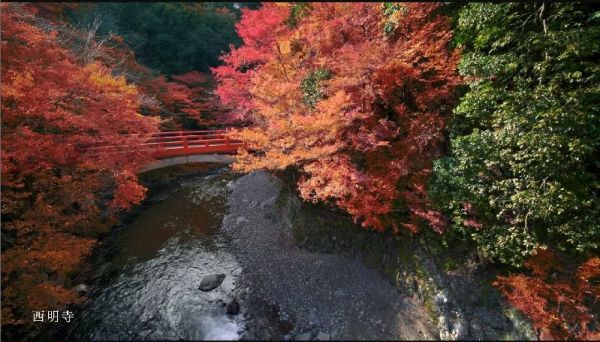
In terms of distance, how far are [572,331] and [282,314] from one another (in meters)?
6.38

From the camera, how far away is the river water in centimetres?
729

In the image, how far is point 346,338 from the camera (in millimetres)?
6809

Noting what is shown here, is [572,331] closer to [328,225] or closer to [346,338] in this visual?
[346,338]

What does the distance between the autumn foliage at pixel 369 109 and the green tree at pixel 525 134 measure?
2.31ft

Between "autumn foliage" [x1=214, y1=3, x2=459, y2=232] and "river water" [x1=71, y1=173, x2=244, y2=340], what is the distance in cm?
383

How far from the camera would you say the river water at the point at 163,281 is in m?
7.29

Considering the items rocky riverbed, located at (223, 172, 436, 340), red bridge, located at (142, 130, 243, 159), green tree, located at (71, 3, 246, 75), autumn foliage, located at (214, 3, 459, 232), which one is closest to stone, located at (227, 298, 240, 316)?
rocky riverbed, located at (223, 172, 436, 340)

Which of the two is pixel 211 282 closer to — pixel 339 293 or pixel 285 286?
pixel 285 286

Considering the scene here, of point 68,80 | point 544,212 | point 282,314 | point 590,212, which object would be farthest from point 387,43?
point 68,80

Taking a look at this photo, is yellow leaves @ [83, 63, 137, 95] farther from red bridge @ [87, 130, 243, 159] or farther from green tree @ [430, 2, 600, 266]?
green tree @ [430, 2, 600, 266]

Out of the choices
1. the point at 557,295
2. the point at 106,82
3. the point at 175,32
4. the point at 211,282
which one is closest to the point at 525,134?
the point at 557,295

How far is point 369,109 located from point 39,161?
9.47m

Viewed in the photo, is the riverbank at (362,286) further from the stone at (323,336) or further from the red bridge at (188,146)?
the red bridge at (188,146)

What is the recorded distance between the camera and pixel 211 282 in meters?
8.59
